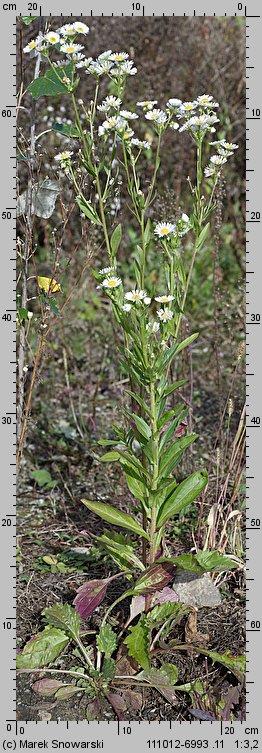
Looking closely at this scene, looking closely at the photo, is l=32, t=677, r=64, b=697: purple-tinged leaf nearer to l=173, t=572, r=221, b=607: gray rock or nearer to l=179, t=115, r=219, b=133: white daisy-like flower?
l=173, t=572, r=221, b=607: gray rock

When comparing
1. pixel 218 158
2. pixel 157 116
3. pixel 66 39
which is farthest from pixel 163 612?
pixel 66 39

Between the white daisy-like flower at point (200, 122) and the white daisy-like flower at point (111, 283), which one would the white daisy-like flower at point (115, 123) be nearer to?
the white daisy-like flower at point (200, 122)

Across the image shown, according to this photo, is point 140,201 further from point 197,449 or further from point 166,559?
point 197,449

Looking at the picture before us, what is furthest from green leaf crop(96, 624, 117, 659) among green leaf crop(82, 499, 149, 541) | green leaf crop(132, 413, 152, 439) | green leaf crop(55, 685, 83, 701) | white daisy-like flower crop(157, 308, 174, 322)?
white daisy-like flower crop(157, 308, 174, 322)

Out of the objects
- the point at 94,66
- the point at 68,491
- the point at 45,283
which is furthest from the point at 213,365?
the point at 94,66

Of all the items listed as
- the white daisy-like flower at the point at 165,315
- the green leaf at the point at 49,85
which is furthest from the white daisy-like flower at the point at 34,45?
the white daisy-like flower at the point at 165,315

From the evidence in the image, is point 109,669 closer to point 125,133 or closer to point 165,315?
point 165,315
